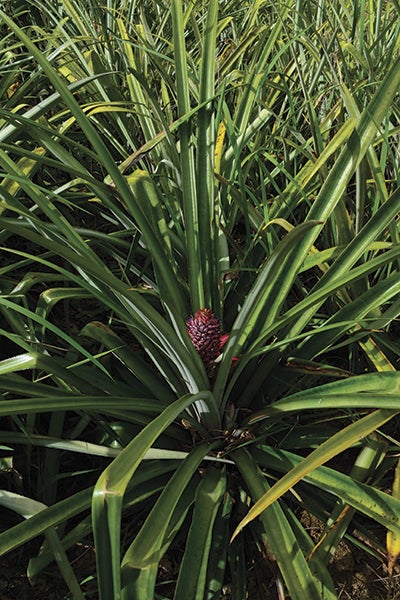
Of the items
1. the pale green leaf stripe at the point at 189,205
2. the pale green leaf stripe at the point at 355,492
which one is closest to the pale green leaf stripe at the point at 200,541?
the pale green leaf stripe at the point at 355,492

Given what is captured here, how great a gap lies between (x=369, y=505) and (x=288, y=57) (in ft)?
4.77

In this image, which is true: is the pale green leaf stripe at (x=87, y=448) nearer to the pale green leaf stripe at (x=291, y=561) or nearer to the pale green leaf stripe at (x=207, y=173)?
the pale green leaf stripe at (x=291, y=561)

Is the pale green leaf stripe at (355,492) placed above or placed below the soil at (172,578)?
above

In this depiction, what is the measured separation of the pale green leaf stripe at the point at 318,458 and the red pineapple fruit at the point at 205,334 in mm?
292

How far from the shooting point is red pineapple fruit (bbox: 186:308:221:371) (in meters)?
1.04

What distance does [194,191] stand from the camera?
1.17 metres

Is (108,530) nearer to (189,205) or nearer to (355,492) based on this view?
(355,492)

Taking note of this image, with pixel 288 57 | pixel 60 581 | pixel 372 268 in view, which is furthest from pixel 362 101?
pixel 60 581

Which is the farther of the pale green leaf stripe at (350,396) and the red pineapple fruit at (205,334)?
the red pineapple fruit at (205,334)

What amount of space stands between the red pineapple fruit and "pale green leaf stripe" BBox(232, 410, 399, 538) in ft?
0.96

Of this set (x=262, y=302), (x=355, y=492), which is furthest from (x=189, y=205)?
(x=355, y=492)

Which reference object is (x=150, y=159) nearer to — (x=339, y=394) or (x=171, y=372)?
(x=171, y=372)

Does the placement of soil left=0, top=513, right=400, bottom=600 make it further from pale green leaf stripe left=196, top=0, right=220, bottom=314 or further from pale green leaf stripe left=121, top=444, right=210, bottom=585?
pale green leaf stripe left=196, top=0, right=220, bottom=314

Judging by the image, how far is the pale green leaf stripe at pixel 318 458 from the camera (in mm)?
764
